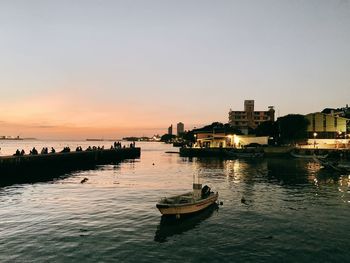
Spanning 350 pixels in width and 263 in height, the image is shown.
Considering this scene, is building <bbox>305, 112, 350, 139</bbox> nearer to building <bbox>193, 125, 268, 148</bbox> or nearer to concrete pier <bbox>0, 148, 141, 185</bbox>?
building <bbox>193, 125, 268, 148</bbox>

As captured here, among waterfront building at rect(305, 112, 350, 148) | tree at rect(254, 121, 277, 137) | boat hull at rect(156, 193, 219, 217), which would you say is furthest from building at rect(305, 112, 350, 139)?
boat hull at rect(156, 193, 219, 217)

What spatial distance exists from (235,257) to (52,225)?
55.7 feet

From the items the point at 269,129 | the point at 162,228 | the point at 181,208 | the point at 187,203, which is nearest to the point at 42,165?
the point at 187,203

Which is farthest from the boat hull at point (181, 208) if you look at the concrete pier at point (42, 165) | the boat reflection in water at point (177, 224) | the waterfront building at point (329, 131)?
the waterfront building at point (329, 131)

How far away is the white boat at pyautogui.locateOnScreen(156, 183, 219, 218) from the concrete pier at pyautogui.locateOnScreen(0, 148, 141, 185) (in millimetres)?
35507

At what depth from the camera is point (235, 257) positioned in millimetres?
22375

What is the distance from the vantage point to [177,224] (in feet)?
101

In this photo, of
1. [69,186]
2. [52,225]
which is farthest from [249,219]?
[69,186]

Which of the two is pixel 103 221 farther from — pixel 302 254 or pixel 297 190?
pixel 297 190

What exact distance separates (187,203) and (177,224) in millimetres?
2406

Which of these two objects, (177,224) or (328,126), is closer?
(177,224)

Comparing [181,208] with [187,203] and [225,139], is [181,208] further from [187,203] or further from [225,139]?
[225,139]

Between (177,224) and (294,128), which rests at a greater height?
(294,128)

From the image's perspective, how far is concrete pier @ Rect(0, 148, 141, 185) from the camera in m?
58.2
